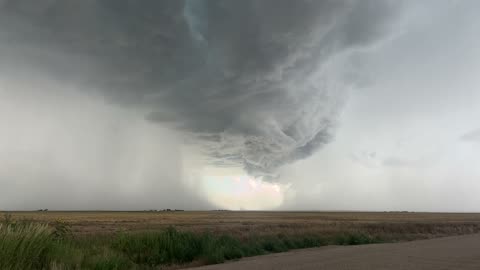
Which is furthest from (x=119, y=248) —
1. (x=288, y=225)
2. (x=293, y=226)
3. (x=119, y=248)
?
(x=288, y=225)

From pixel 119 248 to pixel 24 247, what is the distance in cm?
735

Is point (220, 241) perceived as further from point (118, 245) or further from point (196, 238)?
point (118, 245)

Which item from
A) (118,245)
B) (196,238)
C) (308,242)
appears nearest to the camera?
(118,245)

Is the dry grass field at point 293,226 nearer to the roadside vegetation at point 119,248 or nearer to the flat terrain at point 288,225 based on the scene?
the flat terrain at point 288,225

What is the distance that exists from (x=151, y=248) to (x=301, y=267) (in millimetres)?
8900

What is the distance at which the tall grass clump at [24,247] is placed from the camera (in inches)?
410

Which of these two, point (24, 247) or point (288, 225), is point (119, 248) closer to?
point (24, 247)

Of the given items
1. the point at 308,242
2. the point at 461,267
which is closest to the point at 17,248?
the point at 461,267

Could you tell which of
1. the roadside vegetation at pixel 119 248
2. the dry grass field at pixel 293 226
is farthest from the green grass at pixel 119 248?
the dry grass field at pixel 293 226

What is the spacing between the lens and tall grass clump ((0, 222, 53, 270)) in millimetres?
10422

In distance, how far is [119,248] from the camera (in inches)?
713

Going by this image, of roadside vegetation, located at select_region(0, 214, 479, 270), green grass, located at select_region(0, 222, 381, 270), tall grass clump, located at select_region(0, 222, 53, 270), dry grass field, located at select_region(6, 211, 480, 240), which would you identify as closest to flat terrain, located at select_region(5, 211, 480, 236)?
dry grass field, located at select_region(6, 211, 480, 240)

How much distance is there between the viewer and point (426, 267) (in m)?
11.0

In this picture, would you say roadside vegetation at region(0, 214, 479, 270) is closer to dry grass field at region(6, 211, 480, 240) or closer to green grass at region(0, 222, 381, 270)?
green grass at region(0, 222, 381, 270)
